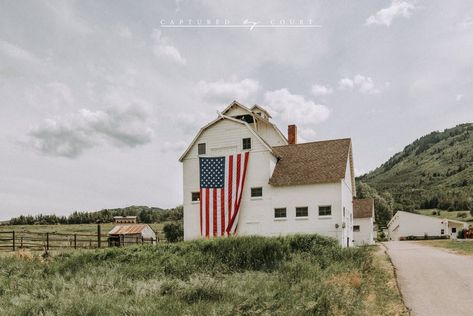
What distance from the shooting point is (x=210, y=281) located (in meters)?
13.5

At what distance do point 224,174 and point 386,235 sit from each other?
66.9 metres

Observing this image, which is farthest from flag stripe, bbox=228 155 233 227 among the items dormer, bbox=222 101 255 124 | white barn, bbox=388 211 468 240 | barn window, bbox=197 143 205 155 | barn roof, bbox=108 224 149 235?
white barn, bbox=388 211 468 240

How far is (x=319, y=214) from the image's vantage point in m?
30.0

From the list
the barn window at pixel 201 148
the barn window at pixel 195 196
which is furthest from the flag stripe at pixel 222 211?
the barn window at pixel 201 148

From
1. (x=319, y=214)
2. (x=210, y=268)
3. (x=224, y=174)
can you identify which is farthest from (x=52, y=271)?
(x=319, y=214)

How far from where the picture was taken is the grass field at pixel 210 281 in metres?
10.7

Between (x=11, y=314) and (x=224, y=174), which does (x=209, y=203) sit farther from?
(x=11, y=314)

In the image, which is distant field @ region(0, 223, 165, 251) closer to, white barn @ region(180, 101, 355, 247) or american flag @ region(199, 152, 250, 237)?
american flag @ region(199, 152, 250, 237)

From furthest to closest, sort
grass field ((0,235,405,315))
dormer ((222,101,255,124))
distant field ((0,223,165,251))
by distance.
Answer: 1. dormer ((222,101,255,124))
2. distant field ((0,223,165,251))
3. grass field ((0,235,405,315))

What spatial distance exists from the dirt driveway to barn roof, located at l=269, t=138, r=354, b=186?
10660 mm

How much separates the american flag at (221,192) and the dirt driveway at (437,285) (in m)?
13.7

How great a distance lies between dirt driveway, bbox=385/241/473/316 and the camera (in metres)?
11.1

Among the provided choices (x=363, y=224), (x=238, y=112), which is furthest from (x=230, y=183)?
(x=363, y=224)

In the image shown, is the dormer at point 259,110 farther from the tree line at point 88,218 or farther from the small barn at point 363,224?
the tree line at point 88,218
